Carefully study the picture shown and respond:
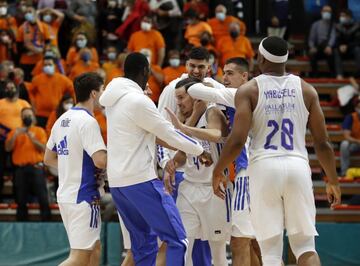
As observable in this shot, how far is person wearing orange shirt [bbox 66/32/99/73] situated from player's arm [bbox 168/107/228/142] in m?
10.9

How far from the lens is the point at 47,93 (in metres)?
20.1

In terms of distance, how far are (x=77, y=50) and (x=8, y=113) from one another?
344 centimetres

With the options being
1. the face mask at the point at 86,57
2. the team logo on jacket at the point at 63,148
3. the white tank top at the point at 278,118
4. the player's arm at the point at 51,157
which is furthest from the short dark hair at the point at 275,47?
the face mask at the point at 86,57

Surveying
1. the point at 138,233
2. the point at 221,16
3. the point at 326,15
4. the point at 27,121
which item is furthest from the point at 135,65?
the point at 326,15

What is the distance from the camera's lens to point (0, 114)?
61.3 feet

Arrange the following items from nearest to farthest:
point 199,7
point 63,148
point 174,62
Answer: point 63,148 → point 174,62 → point 199,7

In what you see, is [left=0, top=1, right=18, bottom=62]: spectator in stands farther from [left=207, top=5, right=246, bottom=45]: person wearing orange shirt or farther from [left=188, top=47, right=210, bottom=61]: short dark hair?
[left=188, top=47, right=210, bottom=61]: short dark hair

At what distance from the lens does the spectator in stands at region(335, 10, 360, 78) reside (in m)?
22.2

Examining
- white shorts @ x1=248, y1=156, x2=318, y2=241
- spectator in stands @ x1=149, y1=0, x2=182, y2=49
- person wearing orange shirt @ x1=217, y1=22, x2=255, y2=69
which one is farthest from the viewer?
spectator in stands @ x1=149, y1=0, x2=182, y2=49

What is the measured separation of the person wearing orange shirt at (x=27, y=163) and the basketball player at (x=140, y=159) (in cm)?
782

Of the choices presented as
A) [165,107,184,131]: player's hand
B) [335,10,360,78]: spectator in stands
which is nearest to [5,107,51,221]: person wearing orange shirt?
[335,10,360,78]: spectator in stands

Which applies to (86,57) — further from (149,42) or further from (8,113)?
(8,113)

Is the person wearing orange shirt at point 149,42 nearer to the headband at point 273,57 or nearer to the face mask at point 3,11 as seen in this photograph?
the face mask at point 3,11

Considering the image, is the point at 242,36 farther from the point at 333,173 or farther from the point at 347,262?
the point at 333,173
